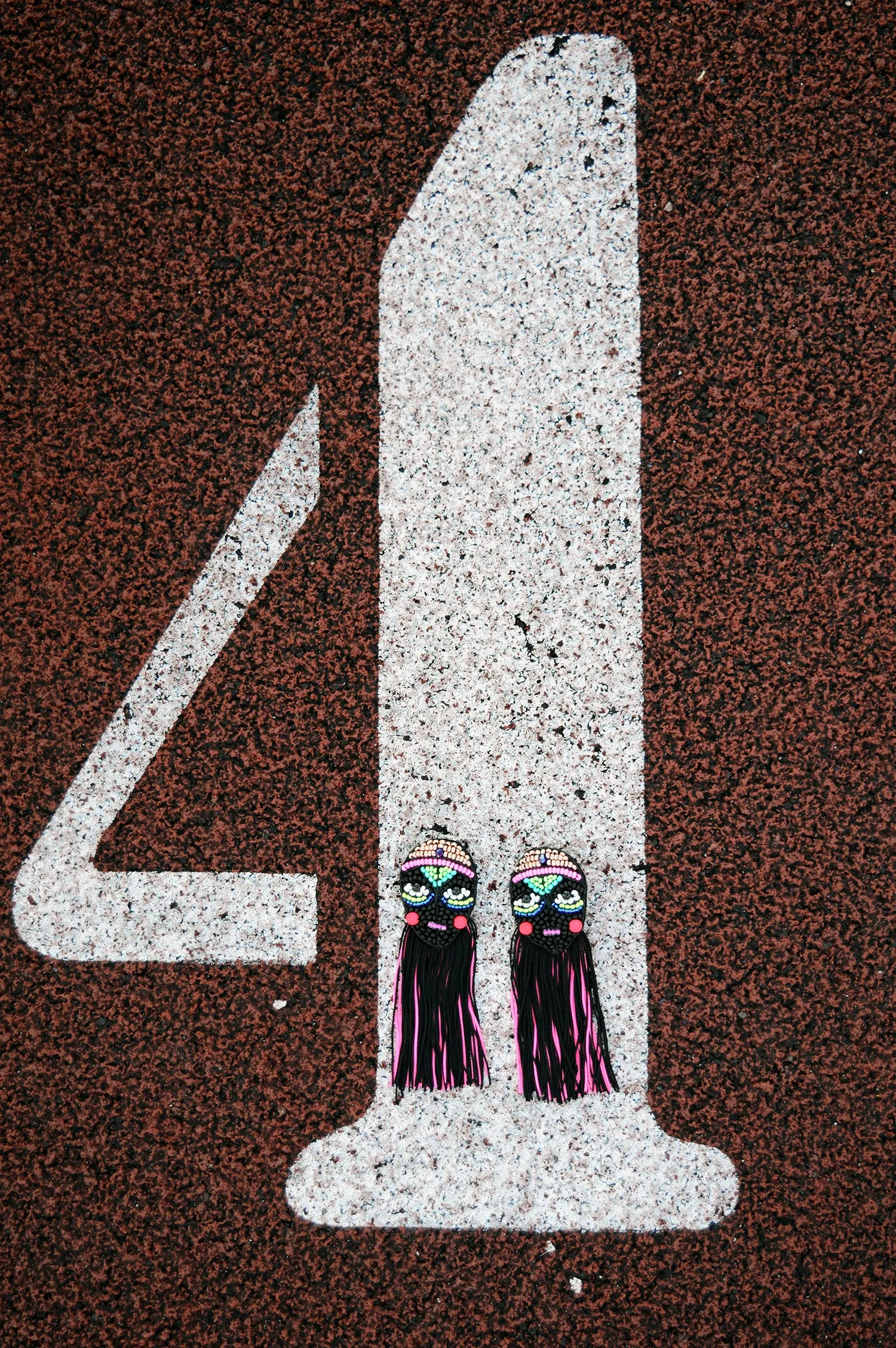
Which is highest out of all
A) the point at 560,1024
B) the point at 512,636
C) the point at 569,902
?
the point at 512,636

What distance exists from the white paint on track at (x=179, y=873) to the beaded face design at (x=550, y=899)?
15.1 inches

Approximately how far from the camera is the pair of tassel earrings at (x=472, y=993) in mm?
1357

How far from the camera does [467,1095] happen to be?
1398mm

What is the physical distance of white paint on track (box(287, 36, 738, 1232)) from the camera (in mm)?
1384

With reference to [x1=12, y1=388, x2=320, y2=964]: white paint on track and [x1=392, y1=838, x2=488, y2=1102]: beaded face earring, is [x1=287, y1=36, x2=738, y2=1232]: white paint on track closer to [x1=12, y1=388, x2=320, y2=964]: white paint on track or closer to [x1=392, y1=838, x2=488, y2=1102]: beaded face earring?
[x1=392, y1=838, x2=488, y2=1102]: beaded face earring

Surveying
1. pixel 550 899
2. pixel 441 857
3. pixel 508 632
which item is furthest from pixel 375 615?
pixel 550 899

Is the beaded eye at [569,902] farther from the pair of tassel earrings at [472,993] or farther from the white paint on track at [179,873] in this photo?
the white paint on track at [179,873]

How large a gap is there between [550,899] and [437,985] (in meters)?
0.26

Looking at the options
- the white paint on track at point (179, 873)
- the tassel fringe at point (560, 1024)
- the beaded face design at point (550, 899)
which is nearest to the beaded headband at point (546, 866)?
the beaded face design at point (550, 899)

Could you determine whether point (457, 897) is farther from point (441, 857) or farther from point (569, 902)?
point (569, 902)

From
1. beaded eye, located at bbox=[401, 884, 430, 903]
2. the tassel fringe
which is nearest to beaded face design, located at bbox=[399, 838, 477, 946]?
beaded eye, located at bbox=[401, 884, 430, 903]

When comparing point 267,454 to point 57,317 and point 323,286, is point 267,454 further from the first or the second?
point 57,317

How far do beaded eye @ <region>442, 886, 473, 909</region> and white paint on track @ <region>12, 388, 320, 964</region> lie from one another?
0.25m

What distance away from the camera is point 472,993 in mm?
1396
